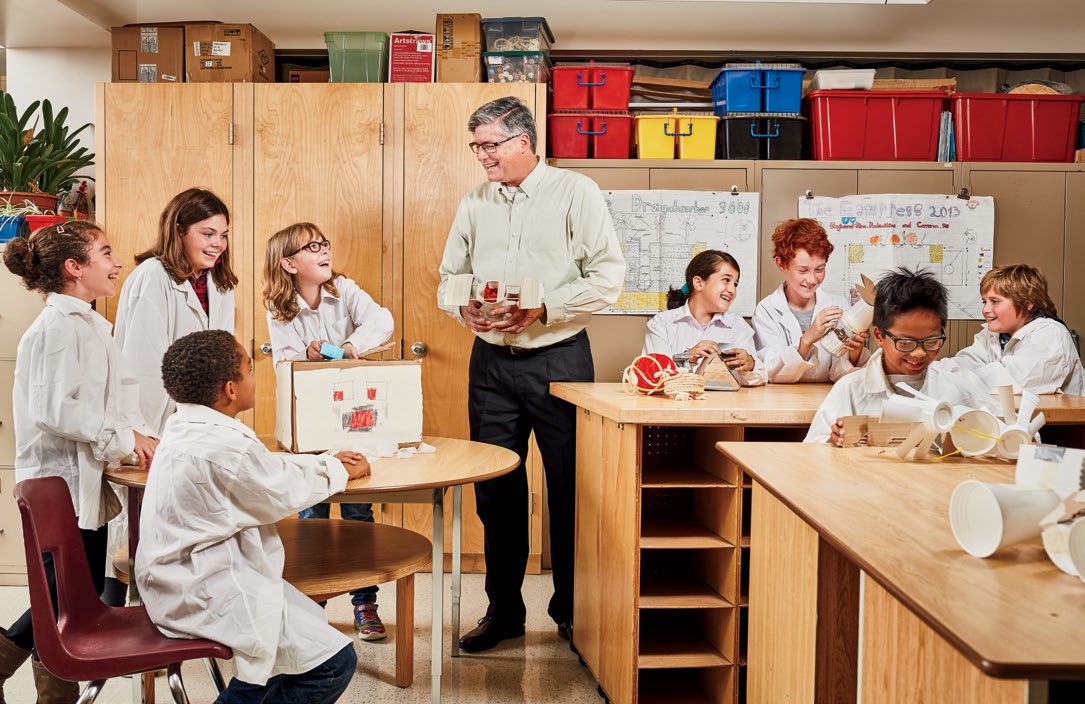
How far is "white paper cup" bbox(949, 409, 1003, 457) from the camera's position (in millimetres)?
1853

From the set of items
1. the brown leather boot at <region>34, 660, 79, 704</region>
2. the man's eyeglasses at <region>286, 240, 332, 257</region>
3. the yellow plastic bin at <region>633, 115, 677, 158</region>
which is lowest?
the brown leather boot at <region>34, 660, 79, 704</region>

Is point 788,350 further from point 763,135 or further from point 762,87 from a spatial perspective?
point 762,87

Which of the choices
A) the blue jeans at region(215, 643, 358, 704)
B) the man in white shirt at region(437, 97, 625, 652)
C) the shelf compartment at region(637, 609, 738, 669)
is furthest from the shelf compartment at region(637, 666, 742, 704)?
the blue jeans at region(215, 643, 358, 704)

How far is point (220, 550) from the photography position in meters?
1.89

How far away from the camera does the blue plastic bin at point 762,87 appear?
4184 mm

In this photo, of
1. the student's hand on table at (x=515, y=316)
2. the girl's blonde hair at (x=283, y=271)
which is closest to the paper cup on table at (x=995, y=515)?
the student's hand on table at (x=515, y=316)

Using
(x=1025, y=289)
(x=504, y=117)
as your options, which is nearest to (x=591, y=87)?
(x=504, y=117)

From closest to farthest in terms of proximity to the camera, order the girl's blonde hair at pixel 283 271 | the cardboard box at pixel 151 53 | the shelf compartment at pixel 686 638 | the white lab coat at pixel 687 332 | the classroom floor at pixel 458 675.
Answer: the shelf compartment at pixel 686 638 < the classroom floor at pixel 458 675 < the girl's blonde hair at pixel 283 271 < the white lab coat at pixel 687 332 < the cardboard box at pixel 151 53

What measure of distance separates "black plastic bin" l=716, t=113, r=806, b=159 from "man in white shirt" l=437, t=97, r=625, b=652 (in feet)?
4.45

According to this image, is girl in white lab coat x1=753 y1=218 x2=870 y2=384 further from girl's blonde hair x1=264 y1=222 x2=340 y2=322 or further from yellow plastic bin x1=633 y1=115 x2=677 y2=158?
girl's blonde hair x1=264 y1=222 x2=340 y2=322

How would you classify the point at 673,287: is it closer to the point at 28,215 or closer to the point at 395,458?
the point at 395,458

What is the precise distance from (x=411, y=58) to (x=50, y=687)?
2956mm

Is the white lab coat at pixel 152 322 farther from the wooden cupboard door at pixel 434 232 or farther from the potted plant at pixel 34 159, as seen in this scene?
the potted plant at pixel 34 159

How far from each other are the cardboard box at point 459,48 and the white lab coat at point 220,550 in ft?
8.45
